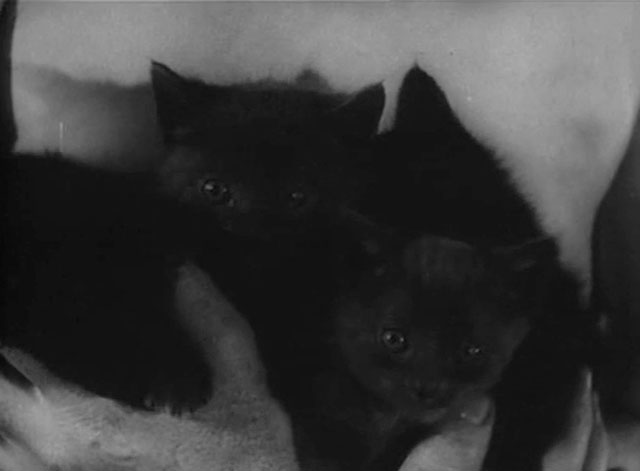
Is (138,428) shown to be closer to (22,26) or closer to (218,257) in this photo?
(218,257)

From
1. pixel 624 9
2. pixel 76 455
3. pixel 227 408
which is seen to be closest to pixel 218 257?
pixel 227 408

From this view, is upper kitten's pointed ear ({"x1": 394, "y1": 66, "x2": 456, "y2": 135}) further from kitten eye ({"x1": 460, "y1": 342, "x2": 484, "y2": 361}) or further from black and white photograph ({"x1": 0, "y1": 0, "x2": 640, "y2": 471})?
kitten eye ({"x1": 460, "y1": 342, "x2": 484, "y2": 361})

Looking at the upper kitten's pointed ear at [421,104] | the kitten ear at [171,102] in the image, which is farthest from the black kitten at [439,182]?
the kitten ear at [171,102]

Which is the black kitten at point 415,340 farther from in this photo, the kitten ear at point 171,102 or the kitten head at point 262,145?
the kitten ear at point 171,102

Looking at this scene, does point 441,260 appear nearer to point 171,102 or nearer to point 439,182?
point 439,182

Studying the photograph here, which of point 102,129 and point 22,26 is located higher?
point 22,26

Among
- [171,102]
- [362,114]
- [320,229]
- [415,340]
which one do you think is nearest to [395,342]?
[415,340]
